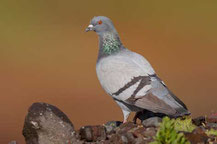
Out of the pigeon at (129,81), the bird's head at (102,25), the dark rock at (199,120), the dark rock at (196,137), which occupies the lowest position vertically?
the dark rock at (196,137)

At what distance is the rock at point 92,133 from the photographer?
33.7 ft

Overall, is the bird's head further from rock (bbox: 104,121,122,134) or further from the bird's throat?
rock (bbox: 104,121,122,134)

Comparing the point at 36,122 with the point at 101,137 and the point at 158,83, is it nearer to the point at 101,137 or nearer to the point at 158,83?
the point at 101,137

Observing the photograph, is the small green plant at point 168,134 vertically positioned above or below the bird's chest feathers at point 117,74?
below

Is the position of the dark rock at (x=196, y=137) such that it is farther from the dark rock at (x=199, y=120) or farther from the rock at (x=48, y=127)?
the rock at (x=48, y=127)

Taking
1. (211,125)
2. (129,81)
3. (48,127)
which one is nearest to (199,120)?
(211,125)

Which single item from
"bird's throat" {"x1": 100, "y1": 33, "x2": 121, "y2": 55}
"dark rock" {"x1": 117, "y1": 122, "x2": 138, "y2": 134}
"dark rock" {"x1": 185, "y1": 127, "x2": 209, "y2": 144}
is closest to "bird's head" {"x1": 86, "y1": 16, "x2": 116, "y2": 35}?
"bird's throat" {"x1": 100, "y1": 33, "x2": 121, "y2": 55}

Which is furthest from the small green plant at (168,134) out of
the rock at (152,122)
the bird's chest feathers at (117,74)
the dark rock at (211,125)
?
the bird's chest feathers at (117,74)

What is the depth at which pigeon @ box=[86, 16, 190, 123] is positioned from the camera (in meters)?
11.0

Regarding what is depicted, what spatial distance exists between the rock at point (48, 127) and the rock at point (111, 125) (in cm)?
126

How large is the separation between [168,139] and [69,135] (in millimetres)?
3301

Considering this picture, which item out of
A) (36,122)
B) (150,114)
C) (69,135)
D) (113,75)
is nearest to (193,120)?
(150,114)

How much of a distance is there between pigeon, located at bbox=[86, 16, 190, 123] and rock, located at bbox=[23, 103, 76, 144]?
201 centimetres

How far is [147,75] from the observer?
11617mm
